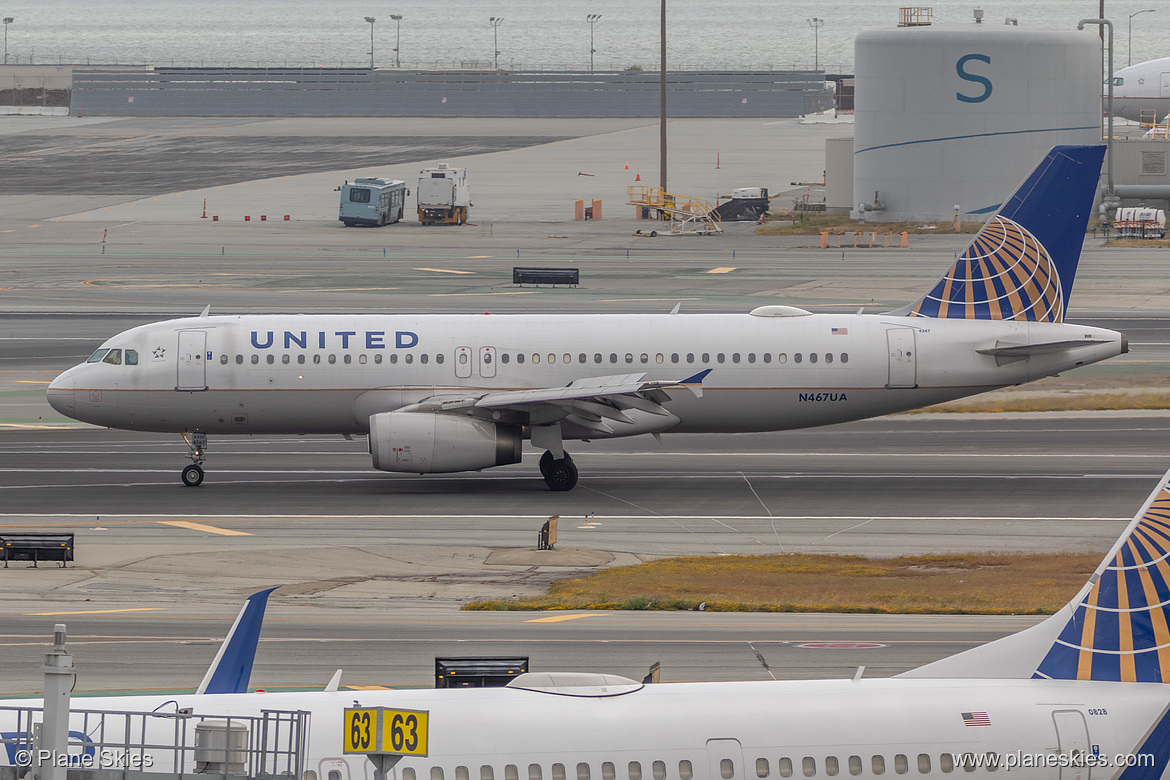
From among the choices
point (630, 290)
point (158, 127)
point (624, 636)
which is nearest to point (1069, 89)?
point (630, 290)

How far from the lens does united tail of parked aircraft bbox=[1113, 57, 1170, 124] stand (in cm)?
12569

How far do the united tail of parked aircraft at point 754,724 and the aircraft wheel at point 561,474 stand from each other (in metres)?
28.0

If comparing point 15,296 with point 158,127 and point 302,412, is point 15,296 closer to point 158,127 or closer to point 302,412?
point 302,412

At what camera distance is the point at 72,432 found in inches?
2176

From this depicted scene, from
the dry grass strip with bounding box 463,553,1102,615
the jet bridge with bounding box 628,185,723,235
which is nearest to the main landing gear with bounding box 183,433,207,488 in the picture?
the dry grass strip with bounding box 463,553,1102,615

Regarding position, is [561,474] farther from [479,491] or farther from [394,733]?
[394,733]

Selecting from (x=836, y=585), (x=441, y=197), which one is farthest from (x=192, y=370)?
(x=441, y=197)

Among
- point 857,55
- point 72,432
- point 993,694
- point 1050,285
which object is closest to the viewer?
point 993,694

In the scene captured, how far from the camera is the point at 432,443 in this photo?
4256 centimetres

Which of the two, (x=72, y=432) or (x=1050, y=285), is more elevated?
(x=1050, y=285)

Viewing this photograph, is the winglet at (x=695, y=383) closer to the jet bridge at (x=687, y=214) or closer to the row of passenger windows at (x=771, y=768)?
the row of passenger windows at (x=771, y=768)

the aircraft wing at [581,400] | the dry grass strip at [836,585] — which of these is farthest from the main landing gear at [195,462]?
the dry grass strip at [836,585]

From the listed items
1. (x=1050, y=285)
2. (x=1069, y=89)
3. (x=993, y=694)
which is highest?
(x=1069, y=89)

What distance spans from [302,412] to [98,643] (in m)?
16.4
